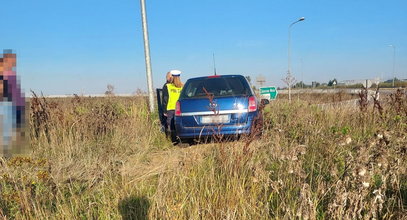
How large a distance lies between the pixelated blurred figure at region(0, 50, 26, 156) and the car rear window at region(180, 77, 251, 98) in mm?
3178

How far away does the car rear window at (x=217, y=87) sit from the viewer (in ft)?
17.6

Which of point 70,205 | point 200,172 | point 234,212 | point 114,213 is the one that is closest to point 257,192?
point 234,212

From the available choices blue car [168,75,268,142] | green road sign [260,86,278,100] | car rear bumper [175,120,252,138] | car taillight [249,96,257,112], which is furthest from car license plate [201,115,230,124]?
green road sign [260,86,278,100]

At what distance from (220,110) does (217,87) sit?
86 cm

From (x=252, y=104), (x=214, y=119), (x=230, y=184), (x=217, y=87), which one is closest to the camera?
(x=230, y=184)

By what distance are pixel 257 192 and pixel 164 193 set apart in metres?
0.89

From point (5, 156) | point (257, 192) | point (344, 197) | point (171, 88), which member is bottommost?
point (257, 192)

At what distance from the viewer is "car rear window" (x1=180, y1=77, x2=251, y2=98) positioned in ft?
17.6

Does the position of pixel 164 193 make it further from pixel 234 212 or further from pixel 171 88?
pixel 171 88

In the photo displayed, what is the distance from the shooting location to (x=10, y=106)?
2.68 m

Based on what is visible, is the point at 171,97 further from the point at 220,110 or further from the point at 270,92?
the point at 270,92

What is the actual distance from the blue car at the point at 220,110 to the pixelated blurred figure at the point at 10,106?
8.95ft

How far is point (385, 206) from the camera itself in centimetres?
232

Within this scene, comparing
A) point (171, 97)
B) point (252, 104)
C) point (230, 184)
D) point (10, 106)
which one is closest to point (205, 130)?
point (252, 104)
